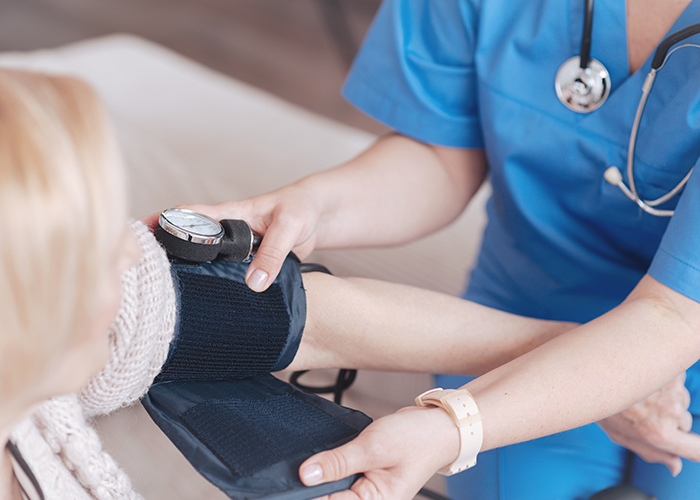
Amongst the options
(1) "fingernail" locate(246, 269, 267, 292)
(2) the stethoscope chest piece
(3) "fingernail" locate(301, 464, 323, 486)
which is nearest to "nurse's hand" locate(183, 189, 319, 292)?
(1) "fingernail" locate(246, 269, 267, 292)

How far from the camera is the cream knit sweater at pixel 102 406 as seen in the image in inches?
22.0

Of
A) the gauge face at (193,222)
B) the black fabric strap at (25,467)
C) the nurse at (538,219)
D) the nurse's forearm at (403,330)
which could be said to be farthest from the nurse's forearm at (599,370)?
the black fabric strap at (25,467)

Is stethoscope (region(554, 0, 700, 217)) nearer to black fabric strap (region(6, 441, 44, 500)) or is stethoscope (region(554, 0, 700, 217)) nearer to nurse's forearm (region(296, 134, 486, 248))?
nurse's forearm (region(296, 134, 486, 248))

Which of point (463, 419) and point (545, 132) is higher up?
point (545, 132)

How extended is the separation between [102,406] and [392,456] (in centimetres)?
28

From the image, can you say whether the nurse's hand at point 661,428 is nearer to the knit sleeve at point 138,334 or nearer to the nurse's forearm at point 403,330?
the nurse's forearm at point 403,330

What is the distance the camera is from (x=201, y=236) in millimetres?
624

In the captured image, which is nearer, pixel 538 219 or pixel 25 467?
pixel 25 467

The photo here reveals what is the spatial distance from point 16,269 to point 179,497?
302mm

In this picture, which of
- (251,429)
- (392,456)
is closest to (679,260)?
(392,456)

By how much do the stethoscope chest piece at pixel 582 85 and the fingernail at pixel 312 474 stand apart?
565mm

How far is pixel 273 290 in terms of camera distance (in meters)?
0.69

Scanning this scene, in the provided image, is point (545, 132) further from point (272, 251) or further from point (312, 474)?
point (312, 474)

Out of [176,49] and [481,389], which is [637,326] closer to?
[481,389]
